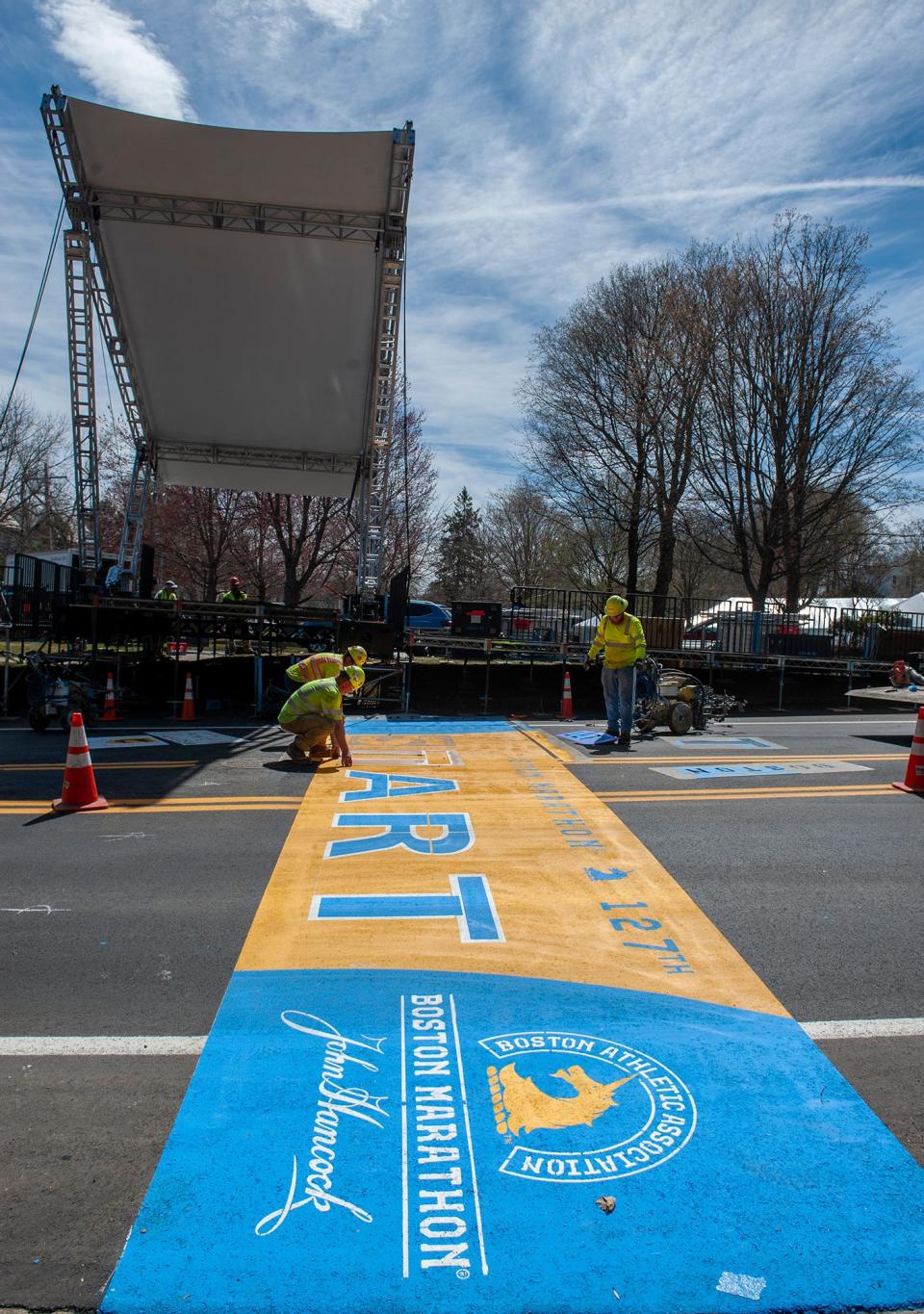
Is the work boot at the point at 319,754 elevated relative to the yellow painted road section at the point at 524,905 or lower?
elevated

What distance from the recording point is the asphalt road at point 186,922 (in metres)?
3.01

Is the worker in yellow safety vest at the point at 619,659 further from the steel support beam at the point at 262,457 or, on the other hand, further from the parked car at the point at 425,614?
the parked car at the point at 425,614

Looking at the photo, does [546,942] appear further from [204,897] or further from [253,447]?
[253,447]

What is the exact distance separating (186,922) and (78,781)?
3212 mm

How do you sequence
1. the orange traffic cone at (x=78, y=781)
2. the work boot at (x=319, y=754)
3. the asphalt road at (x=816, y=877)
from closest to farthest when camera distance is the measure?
the asphalt road at (x=816, y=877)
the orange traffic cone at (x=78, y=781)
the work boot at (x=319, y=754)

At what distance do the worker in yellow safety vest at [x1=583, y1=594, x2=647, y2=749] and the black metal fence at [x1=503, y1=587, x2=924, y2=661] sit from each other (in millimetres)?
6790

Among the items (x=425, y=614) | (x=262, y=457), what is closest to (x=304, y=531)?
(x=425, y=614)

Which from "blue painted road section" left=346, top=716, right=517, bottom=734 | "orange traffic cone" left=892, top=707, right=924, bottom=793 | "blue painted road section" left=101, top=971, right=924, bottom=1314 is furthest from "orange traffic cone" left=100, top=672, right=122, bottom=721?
"orange traffic cone" left=892, top=707, right=924, bottom=793

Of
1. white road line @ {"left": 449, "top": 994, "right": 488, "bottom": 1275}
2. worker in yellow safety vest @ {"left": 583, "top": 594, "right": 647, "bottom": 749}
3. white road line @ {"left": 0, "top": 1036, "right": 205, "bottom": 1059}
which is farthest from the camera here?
worker in yellow safety vest @ {"left": 583, "top": 594, "right": 647, "bottom": 749}

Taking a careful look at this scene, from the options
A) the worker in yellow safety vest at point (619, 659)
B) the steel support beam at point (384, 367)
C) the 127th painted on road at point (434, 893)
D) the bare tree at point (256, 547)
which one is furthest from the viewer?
the bare tree at point (256, 547)

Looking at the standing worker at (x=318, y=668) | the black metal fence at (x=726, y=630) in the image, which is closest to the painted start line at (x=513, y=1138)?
the standing worker at (x=318, y=668)

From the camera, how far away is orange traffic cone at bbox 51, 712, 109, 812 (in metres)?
7.66

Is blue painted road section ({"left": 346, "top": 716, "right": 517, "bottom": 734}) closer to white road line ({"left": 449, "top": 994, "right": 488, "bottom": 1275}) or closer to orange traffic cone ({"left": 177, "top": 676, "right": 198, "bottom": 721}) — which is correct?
orange traffic cone ({"left": 177, "top": 676, "right": 198, "bottom": 721})

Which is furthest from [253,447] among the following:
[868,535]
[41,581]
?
[868,535]
